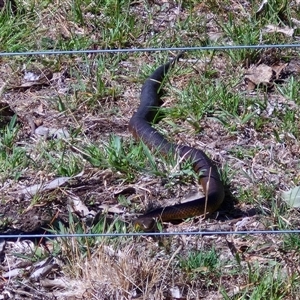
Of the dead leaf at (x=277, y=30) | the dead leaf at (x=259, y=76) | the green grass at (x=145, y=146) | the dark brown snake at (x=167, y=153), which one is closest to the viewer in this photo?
the green grass at (x=145, y=146)

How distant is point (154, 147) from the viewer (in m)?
4.77

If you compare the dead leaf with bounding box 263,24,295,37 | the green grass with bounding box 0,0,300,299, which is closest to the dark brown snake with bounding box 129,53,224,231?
the green grass with bounding box 0,0,300,299

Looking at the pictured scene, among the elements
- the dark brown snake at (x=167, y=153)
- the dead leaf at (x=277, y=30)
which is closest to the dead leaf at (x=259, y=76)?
the dead leaf at (x=277, y=30)

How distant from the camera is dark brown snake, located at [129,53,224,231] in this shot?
4.15 metres

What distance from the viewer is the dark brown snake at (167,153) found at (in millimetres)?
4148

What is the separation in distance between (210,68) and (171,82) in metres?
0.27

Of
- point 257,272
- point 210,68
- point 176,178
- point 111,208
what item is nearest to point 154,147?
point 176,178

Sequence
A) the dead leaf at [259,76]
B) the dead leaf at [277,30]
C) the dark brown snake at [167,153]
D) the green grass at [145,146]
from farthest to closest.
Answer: the dead leaf at [277,30], the dead leaf at [259,76], the dark brown snake at [167,153], the green grass at [145,146]

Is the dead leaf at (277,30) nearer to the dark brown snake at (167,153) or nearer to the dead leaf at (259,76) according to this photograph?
the dead leaf at (259,76)

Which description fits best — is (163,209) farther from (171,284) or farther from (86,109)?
(86,109)

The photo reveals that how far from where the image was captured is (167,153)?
4676mm

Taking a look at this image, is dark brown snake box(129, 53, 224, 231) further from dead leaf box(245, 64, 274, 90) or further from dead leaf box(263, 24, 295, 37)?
dead leaf box(263, 24, 295, 37)

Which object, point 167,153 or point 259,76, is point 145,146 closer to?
point 167,153

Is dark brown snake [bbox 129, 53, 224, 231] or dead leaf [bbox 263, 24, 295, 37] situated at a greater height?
dead leaf [bbox 263, 24, 295, 37]
